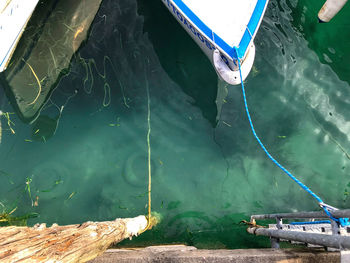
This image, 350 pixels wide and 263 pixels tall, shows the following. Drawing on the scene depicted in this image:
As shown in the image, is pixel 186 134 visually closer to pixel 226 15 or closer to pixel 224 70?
pixel 224 70

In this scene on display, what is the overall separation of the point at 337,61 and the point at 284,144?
2059 mm

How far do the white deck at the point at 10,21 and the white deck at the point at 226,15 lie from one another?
2978mm

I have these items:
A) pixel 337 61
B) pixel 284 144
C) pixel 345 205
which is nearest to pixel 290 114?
pixel 284 144

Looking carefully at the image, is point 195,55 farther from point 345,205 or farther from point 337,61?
point 345,205

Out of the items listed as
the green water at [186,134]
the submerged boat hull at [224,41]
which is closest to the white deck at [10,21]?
the green water at [186,134]

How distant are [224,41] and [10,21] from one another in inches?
149

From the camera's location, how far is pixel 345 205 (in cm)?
477

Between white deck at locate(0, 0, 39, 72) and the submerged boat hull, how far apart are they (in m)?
2.72

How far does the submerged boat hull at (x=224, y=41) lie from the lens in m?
4.45

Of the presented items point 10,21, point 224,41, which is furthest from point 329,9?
point 10,21

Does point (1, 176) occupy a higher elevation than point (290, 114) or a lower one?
lower

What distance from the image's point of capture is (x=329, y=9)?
530 cm

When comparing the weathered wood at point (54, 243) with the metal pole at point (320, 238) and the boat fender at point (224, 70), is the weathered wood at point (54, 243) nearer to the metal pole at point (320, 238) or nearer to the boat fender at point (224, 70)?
the metal pole at point (320, 238)

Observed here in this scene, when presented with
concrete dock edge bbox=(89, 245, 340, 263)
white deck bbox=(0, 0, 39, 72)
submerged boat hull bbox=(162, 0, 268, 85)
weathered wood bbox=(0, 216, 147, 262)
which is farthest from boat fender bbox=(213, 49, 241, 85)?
white deck bbox=(0, 0, 39, 72)
